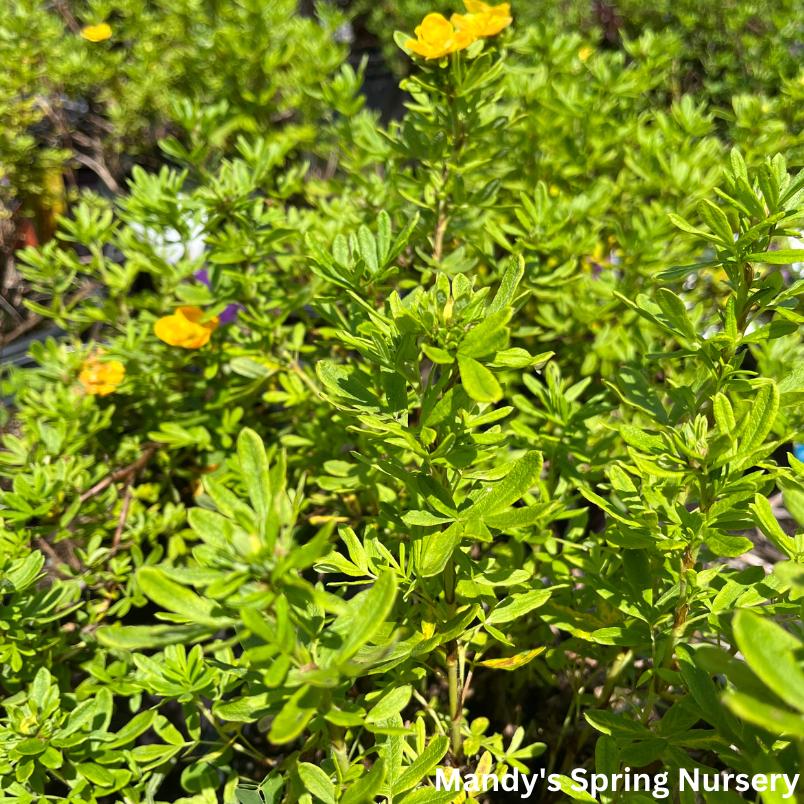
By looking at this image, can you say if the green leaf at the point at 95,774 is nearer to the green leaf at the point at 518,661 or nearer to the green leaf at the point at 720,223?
the green leaf at the point at 518,661

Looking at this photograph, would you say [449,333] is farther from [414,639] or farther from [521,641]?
[521,641]

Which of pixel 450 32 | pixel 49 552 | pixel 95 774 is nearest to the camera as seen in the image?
pixel 95 774

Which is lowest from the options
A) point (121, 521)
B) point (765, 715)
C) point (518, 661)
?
point (121, 521)

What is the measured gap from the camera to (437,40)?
102 cm

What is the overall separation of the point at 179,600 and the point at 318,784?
0.89 ft

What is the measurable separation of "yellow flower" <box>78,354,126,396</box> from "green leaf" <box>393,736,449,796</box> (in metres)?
1.09

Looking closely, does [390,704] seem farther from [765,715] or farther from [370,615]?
[765,715]

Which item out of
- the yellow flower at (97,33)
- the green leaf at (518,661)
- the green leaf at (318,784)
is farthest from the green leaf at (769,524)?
the yellow flower at (97,33)

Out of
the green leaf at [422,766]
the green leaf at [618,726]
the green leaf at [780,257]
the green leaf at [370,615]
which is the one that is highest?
the green leaf at [780,257]

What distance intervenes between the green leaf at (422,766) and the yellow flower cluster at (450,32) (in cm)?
103

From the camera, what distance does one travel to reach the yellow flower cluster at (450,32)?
101 centimetres

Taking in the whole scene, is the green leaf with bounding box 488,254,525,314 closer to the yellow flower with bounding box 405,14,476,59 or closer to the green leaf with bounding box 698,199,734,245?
the green leaf with bounding box 698,199,734,245

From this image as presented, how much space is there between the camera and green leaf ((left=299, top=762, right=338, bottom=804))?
621mm

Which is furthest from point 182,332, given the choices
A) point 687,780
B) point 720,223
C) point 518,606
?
point 687,780
